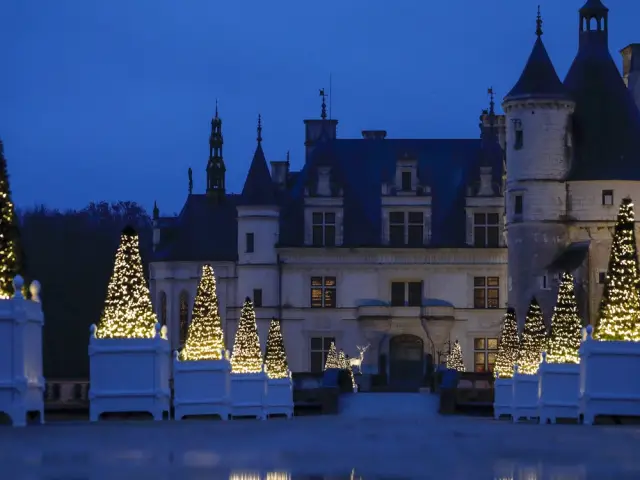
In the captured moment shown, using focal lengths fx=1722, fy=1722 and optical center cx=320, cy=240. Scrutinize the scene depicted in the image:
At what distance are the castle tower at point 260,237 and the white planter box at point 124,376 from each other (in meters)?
36.3

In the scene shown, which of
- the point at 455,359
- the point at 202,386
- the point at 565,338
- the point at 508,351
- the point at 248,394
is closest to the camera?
the point at 202,386

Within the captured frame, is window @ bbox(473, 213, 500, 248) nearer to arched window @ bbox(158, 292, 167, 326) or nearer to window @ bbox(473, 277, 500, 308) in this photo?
window @ bbox(473, 277, 500, 308)

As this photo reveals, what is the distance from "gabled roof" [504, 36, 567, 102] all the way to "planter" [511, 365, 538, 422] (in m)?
21.3

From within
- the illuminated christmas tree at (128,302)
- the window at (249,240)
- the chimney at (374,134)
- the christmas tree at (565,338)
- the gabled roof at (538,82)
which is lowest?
the christmas tree at (565,338)

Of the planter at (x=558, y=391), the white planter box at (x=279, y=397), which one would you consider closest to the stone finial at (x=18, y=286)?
the planter at (x=558, y=391)

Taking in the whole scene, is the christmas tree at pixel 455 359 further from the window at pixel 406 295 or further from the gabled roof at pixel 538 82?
the gabled roof at pixel 538 82

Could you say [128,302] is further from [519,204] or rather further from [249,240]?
[249,240]

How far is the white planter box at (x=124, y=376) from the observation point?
24578 millimetres

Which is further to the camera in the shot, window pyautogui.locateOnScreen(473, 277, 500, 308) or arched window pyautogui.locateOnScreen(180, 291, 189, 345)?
arched window pyautogui.locateOnScreen(180, 291, 189, 345)

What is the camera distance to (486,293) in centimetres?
6094

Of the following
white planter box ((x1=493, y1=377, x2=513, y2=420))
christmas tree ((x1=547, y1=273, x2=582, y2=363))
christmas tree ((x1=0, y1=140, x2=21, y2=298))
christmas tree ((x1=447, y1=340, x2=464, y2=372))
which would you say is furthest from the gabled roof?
christmas tree ((x1=0, y1=140, x2=21, y2=298))

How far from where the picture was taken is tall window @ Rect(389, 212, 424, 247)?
2418 inches

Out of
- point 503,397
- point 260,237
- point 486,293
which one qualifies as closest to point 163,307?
point 260,237

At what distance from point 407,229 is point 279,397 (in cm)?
2555
